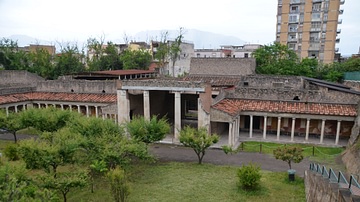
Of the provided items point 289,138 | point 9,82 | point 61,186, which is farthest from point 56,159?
point 9,82

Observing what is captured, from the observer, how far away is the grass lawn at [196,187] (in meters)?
16.9

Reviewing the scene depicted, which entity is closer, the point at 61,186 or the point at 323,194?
the point at 323,194

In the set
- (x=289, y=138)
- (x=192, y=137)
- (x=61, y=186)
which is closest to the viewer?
Result: (x=61, y=186)

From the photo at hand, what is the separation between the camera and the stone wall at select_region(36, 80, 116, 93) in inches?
1531

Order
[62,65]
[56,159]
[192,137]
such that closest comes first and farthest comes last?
1. [56,159]
2. [192,137]
3. [62,65]

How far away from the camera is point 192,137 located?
2189 centimetres

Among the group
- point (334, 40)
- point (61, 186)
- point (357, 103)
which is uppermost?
point (334, 40)

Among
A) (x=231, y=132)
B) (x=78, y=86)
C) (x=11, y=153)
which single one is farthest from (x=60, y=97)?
(x=231, y=132)

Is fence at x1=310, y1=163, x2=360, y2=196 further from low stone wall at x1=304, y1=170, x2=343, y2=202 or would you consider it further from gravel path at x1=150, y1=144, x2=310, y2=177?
gravel path at x1=150, y1=144, x2=310, y2=177

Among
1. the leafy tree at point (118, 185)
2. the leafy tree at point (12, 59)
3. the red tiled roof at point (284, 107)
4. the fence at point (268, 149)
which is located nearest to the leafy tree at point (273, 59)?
the red tiled roof at point (284, 107)

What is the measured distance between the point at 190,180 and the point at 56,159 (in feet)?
30.0

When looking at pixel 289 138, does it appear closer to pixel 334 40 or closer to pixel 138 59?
pixel 138 59

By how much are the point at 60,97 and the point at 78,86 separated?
300 cm

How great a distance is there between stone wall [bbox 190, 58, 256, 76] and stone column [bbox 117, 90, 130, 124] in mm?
18712
